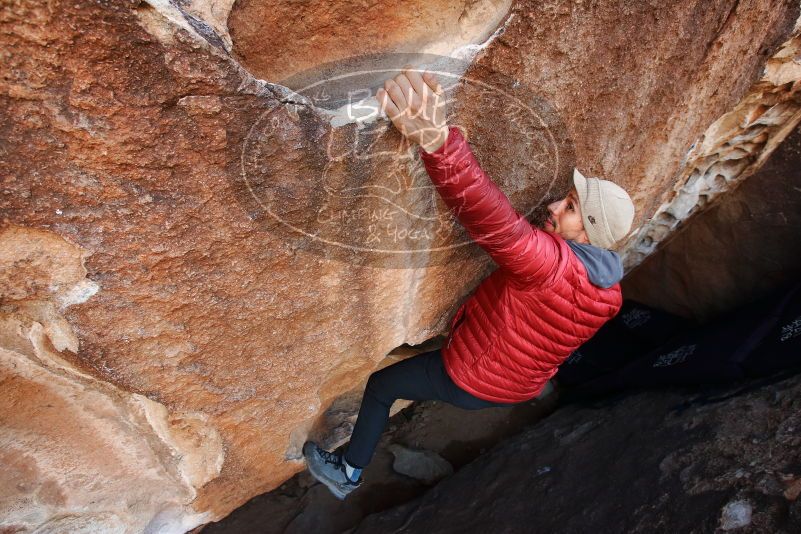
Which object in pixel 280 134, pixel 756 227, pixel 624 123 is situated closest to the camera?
pixel 280 134

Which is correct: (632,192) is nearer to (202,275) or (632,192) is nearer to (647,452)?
(647,452)

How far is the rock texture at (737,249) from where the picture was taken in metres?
2.19

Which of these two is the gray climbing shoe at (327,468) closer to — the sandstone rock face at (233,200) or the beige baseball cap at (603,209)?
the sandstone rock face at (233,200)

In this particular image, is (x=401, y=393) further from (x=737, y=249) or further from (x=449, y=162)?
(x=737, y=249)

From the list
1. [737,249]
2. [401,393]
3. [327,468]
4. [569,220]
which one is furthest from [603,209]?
[737,249]

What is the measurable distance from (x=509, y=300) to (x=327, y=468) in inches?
34.5

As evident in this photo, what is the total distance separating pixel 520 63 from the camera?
109cm

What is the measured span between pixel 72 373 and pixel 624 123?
144cm

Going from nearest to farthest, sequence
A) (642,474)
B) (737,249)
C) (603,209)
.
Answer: (603,209)
(642,474)
(737,249)

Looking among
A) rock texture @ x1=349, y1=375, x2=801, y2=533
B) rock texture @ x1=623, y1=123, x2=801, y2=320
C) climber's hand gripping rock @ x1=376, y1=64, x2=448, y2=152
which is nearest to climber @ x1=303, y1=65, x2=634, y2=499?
climber's hand gripping rock @ x1=376, y1=64, x2=448, y2=152

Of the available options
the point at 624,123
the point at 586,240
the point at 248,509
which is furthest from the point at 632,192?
the point at 248,509

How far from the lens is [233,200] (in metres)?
0.98

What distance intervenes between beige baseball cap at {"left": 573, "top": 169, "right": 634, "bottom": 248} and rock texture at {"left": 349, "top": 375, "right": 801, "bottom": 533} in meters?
0.71

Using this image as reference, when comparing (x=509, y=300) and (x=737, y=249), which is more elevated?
(x=509, y=300)
